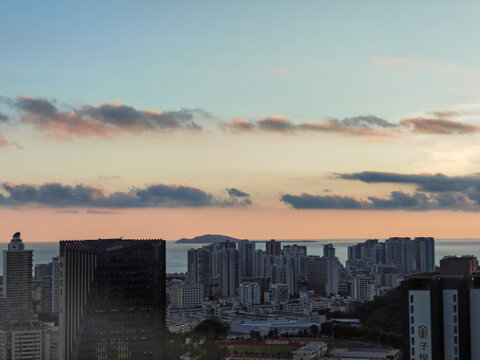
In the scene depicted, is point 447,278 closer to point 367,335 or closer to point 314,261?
point 367,335

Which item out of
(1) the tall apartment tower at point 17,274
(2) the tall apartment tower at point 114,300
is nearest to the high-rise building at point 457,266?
(2) the tall apartment tower at point 114,300

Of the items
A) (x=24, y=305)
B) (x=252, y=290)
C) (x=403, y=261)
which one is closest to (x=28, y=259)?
(x=24, y=305)

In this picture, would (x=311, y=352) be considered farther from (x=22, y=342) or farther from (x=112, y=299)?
(x=22, y=342)

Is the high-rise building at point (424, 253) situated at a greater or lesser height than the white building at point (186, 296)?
greater

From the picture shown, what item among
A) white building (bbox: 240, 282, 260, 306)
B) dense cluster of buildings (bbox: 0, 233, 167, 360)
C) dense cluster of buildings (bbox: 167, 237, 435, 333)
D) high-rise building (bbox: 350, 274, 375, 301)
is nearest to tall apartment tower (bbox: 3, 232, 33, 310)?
Answer: dense cluster of buildings (bbox: 167, 237, 435, 333)

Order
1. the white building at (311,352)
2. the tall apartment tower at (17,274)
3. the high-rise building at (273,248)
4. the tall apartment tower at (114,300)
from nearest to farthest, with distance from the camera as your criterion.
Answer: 1. the tall apartment tower at (114,300)
2. the white building at (311,352)
3. the tall apartment tower at (17,274)
4. the high-rise building at (273,248)

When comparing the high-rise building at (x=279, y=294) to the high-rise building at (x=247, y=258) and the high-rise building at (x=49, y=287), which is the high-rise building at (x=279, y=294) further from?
the high-rise building at (x=49, y=287)

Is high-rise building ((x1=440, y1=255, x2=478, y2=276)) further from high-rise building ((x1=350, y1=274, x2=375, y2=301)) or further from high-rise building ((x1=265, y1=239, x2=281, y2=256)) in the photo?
high-rise building ((x1=265, y1=239, x2=281, y2=256))
